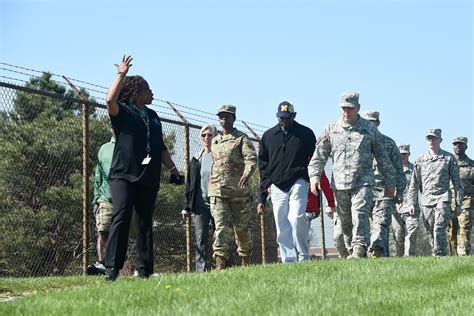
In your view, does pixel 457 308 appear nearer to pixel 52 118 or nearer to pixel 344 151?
pixel 344 151

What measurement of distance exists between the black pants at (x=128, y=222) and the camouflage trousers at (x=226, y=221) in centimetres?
272

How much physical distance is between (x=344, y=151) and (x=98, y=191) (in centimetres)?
300

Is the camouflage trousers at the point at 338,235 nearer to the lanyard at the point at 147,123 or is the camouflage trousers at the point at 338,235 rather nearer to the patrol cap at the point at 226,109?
the patrol cap at the point at 226,109

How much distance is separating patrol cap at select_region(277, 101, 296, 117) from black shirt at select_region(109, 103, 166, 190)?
2694 millimetres

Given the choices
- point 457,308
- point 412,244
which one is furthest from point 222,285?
point 412,244

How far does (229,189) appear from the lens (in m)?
11.8

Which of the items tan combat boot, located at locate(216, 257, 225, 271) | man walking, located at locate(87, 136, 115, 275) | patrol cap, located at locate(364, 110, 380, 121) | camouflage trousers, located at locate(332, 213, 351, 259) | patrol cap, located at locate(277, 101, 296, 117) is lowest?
tan combat boot, located at locate(216, 257, 225, 271)

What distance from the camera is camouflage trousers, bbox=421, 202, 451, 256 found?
1521cm

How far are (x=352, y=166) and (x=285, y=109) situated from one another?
1064 mm

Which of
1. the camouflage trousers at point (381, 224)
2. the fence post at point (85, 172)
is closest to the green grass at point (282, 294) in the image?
the camouflage trousers at point (381, 224)

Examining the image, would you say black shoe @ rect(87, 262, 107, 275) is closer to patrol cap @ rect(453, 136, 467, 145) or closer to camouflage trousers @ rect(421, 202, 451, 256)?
camouflage trousers @ rect(421, 202, 451, 256)

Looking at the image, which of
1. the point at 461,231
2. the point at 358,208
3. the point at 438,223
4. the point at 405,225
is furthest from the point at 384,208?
the point at 461,231

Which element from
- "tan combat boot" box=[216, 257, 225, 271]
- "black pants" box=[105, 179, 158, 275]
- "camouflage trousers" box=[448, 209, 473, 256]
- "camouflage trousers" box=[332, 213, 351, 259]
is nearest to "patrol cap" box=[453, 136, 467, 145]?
"camouflage trousers" box=[448, 209, 473, 256]

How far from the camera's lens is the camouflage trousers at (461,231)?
55.8 feet
